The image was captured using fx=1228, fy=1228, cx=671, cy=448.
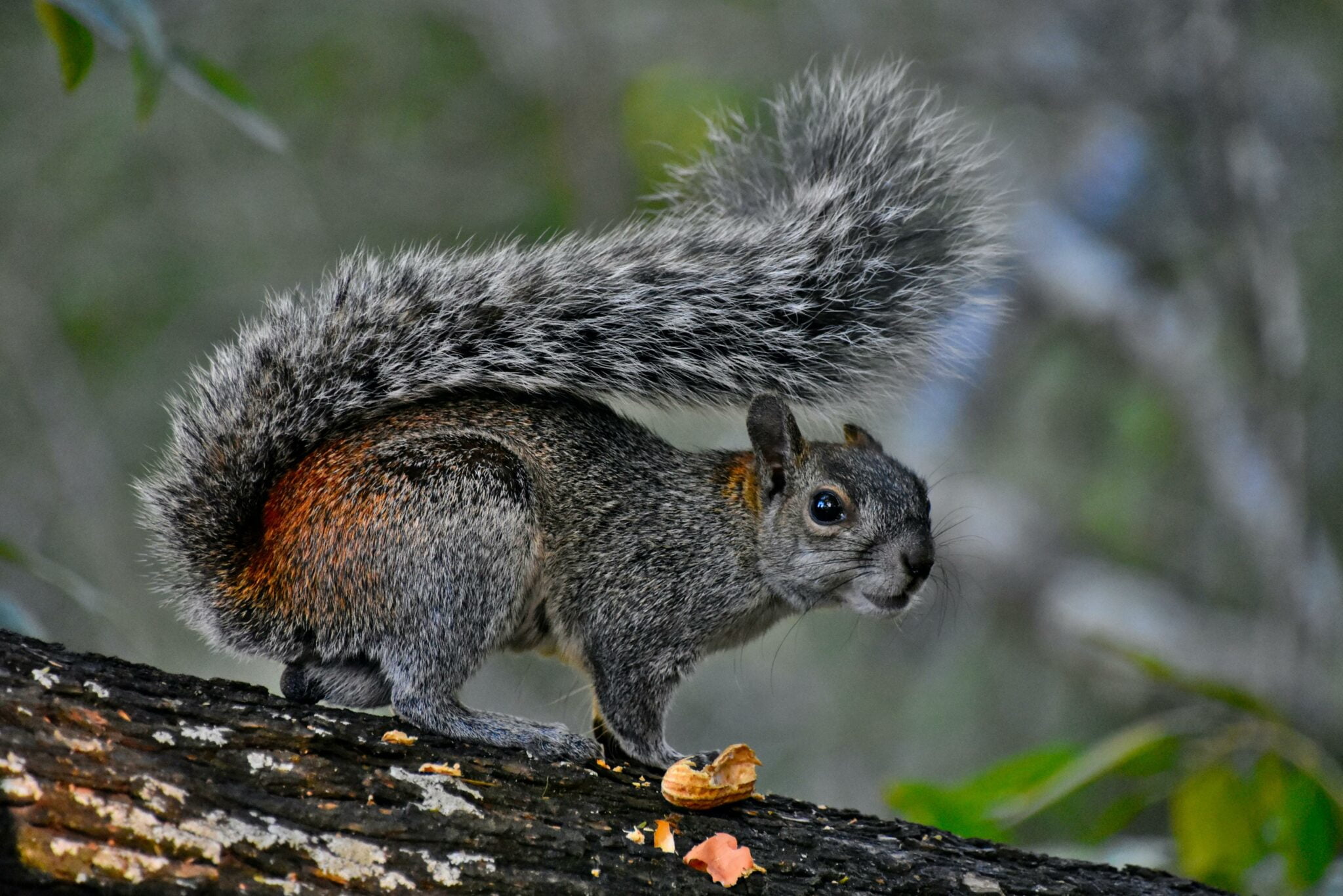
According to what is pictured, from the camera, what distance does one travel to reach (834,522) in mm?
2885

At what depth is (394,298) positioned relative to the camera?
2.68m

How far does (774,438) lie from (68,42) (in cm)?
176

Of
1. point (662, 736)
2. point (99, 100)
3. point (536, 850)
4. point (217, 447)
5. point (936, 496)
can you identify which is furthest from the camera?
point (99, 100)

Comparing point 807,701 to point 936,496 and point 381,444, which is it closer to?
point 936,496

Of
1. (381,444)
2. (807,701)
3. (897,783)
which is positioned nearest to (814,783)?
(807,701)

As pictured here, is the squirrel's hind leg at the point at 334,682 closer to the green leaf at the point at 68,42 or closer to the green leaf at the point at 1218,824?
the green leaf at the point at 68,42

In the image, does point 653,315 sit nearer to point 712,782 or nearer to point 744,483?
point 744,483

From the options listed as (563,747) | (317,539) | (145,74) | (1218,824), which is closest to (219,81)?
(145,74)

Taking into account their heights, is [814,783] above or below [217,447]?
above

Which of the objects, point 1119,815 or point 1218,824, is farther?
point 1218,824

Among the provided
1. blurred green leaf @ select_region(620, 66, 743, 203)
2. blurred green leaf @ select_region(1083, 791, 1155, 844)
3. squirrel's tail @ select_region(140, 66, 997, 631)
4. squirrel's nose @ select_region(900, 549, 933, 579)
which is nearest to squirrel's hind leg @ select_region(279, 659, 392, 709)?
squirrel's tail @ select_region(140, 66, 997, 631)

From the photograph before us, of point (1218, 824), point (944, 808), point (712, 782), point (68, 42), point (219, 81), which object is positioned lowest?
point (712, 782)

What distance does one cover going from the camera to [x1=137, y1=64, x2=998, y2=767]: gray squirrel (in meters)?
2.51

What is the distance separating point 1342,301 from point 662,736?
659 cm
